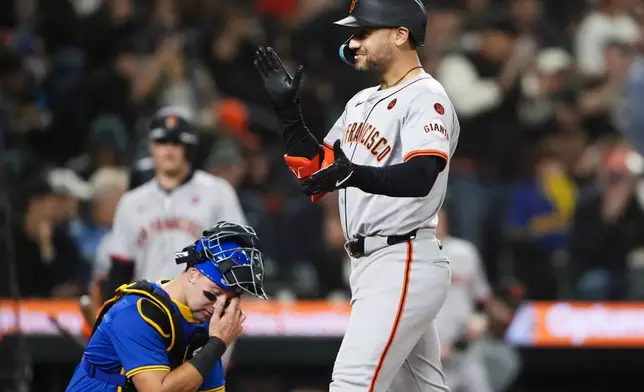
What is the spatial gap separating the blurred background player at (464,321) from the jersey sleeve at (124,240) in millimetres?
2093

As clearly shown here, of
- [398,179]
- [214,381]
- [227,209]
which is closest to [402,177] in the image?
[398,179]

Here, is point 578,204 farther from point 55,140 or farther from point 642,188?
point 55,140

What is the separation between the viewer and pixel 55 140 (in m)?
10.2

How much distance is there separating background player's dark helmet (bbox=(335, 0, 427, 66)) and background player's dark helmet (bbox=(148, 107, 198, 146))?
209 centimetres

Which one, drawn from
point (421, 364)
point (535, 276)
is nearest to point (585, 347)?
point (535, 276)

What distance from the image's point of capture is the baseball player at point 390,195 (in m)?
4.27

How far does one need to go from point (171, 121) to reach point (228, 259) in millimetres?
2348

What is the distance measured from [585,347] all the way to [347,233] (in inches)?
165

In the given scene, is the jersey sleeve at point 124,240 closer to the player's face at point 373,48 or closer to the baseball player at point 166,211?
the baseball player at point 166,211

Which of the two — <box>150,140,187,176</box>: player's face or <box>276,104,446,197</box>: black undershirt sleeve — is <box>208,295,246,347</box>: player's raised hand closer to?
<box>276,104,446,197</box>: black undershirt sleeve

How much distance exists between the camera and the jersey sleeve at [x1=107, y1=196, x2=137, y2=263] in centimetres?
646

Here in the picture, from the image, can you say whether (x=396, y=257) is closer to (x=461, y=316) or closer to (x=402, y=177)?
(x=402, y=177)

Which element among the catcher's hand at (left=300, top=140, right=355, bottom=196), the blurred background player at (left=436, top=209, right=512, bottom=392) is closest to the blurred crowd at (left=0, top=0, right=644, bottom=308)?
the blurred background player at (left=436, top=209, right=512, bottom=392)

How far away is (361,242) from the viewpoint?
14.7 feet
